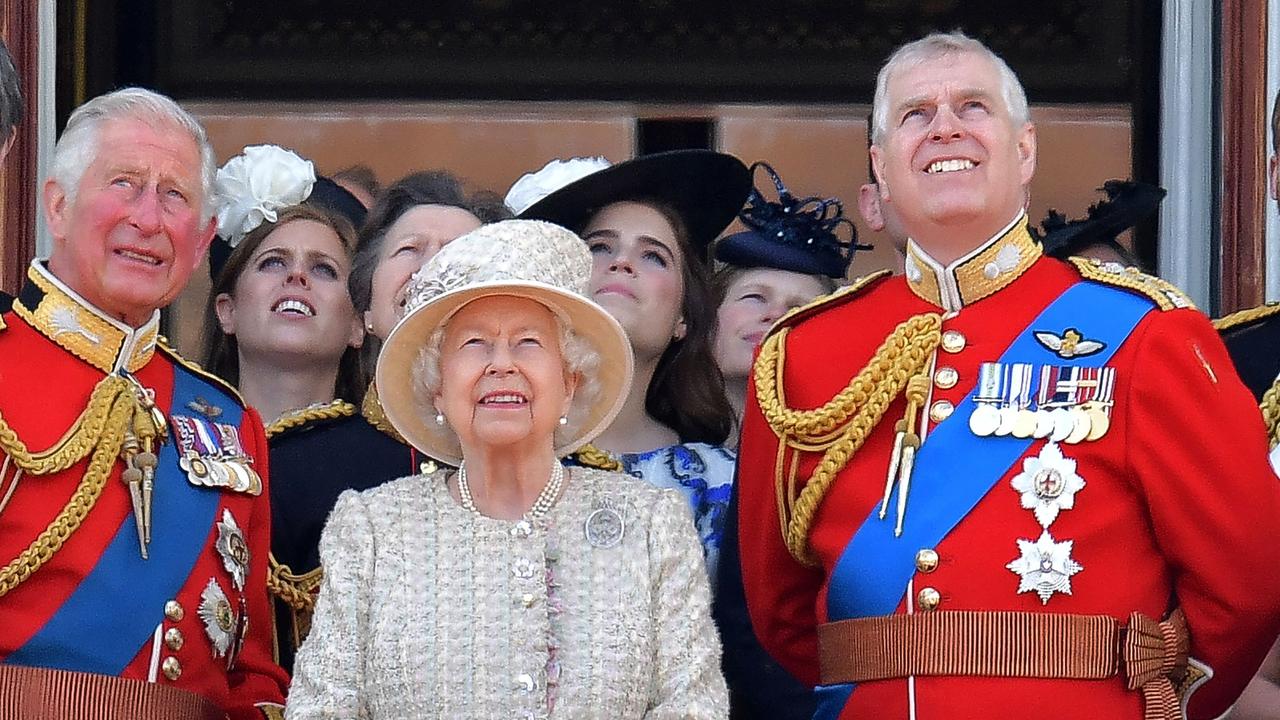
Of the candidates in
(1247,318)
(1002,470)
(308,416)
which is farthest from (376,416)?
(1247,318)

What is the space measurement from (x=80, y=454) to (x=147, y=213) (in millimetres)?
410

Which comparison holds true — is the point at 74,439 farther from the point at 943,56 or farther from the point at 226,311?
the point at 943,56

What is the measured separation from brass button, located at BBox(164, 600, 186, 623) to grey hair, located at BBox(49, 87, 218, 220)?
0.66 meters

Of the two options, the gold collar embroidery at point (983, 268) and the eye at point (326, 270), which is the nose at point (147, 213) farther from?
the gold collar embroidery at point (983, 268)

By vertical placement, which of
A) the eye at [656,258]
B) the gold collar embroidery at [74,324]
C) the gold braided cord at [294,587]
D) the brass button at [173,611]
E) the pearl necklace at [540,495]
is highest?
the eye at [656,258]

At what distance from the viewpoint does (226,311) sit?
493 cm

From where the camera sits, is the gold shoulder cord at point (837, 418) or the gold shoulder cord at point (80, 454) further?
the gold shoulder cord at point (837, 418)

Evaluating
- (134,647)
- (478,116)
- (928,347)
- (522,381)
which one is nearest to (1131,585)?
(928,347)

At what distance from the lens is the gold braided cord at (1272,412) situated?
4.02m

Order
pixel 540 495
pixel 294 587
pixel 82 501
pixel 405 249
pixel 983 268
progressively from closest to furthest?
pixel 540 495, pixel 82 501, pixel 983 268, pixel 294 587, pixel 405 249

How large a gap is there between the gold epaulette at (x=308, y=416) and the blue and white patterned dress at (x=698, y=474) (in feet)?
1.40

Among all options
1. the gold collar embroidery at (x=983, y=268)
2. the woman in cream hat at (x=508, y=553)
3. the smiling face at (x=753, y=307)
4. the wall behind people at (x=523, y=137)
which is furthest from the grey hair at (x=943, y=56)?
the wall behind people at (x=523, y=137)

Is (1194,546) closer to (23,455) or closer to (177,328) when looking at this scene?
(23,455)

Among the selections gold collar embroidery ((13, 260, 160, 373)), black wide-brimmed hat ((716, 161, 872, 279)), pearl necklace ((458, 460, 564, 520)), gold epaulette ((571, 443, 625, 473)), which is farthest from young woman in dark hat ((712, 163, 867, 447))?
gold collar embroidery ((13, 260, 160, 373))
